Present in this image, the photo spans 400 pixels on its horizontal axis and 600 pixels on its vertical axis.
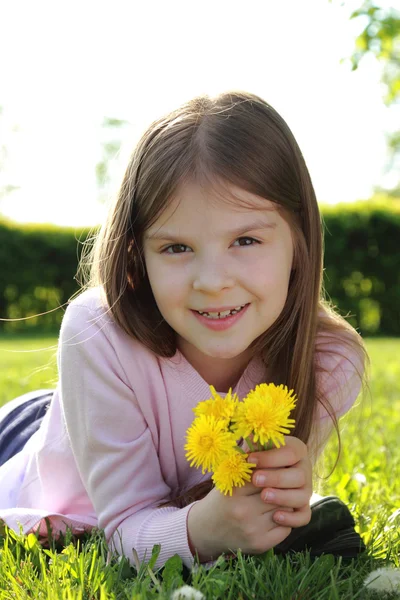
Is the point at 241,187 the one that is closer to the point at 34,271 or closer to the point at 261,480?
the point at 261,480

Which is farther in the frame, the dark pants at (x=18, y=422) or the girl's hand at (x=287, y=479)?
the dark pants at (x=18, y=422)

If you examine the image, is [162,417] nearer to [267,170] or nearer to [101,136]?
[267,170]

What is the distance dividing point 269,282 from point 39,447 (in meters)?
1.03

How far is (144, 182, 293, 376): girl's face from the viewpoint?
199cm

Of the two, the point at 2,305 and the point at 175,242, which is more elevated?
the point at 175,242

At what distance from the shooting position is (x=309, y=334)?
2.35 metres

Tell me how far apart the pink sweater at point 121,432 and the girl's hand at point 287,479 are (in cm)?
30

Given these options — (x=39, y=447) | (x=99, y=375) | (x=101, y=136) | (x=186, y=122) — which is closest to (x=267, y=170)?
(x=186, y=122)

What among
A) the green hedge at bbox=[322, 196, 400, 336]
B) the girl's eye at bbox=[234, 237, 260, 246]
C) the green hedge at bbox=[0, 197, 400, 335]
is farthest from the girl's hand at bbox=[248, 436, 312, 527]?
the green hedge at bbox=[322, 196, 400, 336]

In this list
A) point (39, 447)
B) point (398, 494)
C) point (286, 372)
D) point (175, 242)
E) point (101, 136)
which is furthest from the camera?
point (101, 136)

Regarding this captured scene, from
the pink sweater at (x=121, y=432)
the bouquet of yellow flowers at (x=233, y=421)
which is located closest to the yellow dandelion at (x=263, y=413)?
the bouquet of yellow flowers at (x=233, y=421)

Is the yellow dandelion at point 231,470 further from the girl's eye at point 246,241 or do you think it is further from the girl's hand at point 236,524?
the girl's eye at point 246,241

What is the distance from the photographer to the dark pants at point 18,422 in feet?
10.0

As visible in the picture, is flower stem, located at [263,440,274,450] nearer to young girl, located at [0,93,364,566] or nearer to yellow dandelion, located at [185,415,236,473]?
young girl, located at [0,93,364,566]
